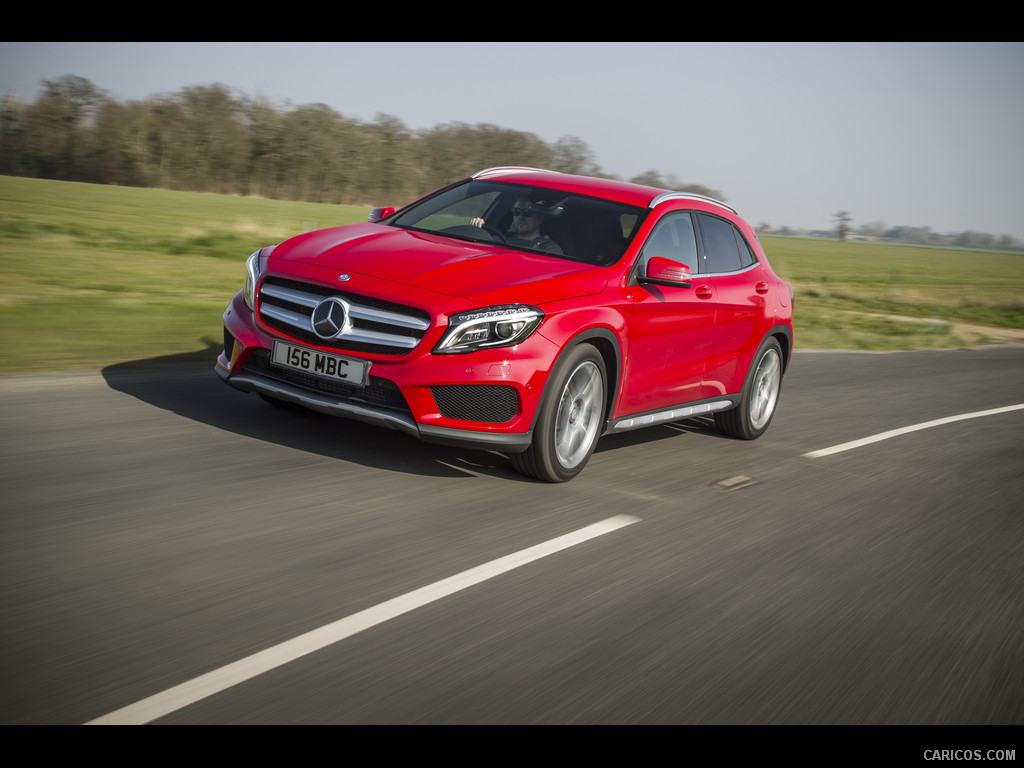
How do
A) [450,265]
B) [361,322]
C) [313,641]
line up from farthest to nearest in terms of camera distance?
[450,265], [361,322], [313,641]

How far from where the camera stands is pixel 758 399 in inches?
326

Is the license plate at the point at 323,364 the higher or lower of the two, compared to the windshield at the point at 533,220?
lower

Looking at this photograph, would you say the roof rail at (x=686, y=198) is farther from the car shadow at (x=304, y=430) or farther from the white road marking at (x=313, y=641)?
the white road marking at (x=313, y=641)

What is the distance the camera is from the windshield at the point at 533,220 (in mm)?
6465

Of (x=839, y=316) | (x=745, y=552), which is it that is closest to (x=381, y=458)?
(x=745, y=552)

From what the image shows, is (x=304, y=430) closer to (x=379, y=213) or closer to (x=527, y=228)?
(x=379, y=213)

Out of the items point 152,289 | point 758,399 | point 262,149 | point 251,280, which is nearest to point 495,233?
point 251,280

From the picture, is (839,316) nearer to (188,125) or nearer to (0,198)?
(0,198)

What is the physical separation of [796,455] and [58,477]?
5.23 meters

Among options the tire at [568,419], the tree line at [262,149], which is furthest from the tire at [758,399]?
the tree line at [262,149]

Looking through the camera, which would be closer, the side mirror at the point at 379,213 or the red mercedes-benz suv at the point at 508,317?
the red mercedes-benz suv at the point at 508,317

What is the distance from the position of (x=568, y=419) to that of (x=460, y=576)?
1816 mm

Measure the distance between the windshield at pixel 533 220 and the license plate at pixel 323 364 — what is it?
1.51 m

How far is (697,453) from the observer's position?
24.7 feet
